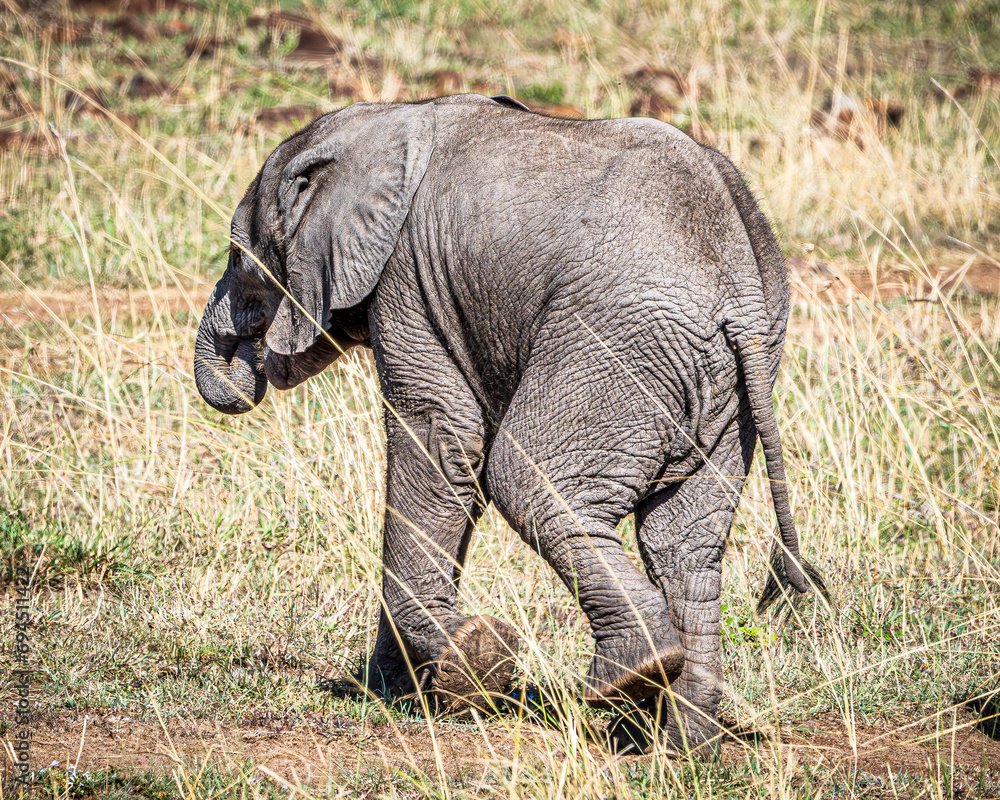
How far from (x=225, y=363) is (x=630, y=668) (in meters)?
2.10

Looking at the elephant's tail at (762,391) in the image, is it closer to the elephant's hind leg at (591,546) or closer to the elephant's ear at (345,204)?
the elephant's hind leg at (591,546)

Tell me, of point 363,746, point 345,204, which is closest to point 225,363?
point 345,204

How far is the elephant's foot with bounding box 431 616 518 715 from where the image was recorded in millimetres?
3695

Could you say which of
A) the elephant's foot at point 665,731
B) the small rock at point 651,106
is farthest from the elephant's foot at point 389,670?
the small rock at point 651,106

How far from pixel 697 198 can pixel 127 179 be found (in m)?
6.66

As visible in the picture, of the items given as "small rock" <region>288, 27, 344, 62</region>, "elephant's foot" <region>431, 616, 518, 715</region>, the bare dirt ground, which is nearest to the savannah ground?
the bare dirt ground

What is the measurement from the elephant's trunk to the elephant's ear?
1.61 ft

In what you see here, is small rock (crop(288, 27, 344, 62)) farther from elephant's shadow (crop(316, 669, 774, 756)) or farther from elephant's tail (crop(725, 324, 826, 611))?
elephant's tail (crop(725, 324, 826, 611))

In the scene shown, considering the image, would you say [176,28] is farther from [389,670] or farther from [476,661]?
[476,661]

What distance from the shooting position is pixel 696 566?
3.62 meters

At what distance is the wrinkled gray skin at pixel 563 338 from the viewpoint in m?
3.40

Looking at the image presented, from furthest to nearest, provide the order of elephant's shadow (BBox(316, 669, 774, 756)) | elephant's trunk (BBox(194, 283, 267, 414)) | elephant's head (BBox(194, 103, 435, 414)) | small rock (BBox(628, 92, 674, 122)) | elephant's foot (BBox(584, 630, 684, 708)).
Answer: small rock (BBox(628, 92, 674, 122)) → elephant's trunk (BBox(194, 283, 267, 414)) → elephant's head (BBox(194, 103, 435, 414)) → elephant's shadow (BBox(316, 669, 774, 756)) → elephant's foot (BBox(584, 630, 684, 708))

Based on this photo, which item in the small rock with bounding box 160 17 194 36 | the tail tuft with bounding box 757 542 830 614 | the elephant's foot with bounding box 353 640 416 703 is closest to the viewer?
the tail tuft with bounding box 757 542 830 614

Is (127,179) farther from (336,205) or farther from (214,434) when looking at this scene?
(336,205)
